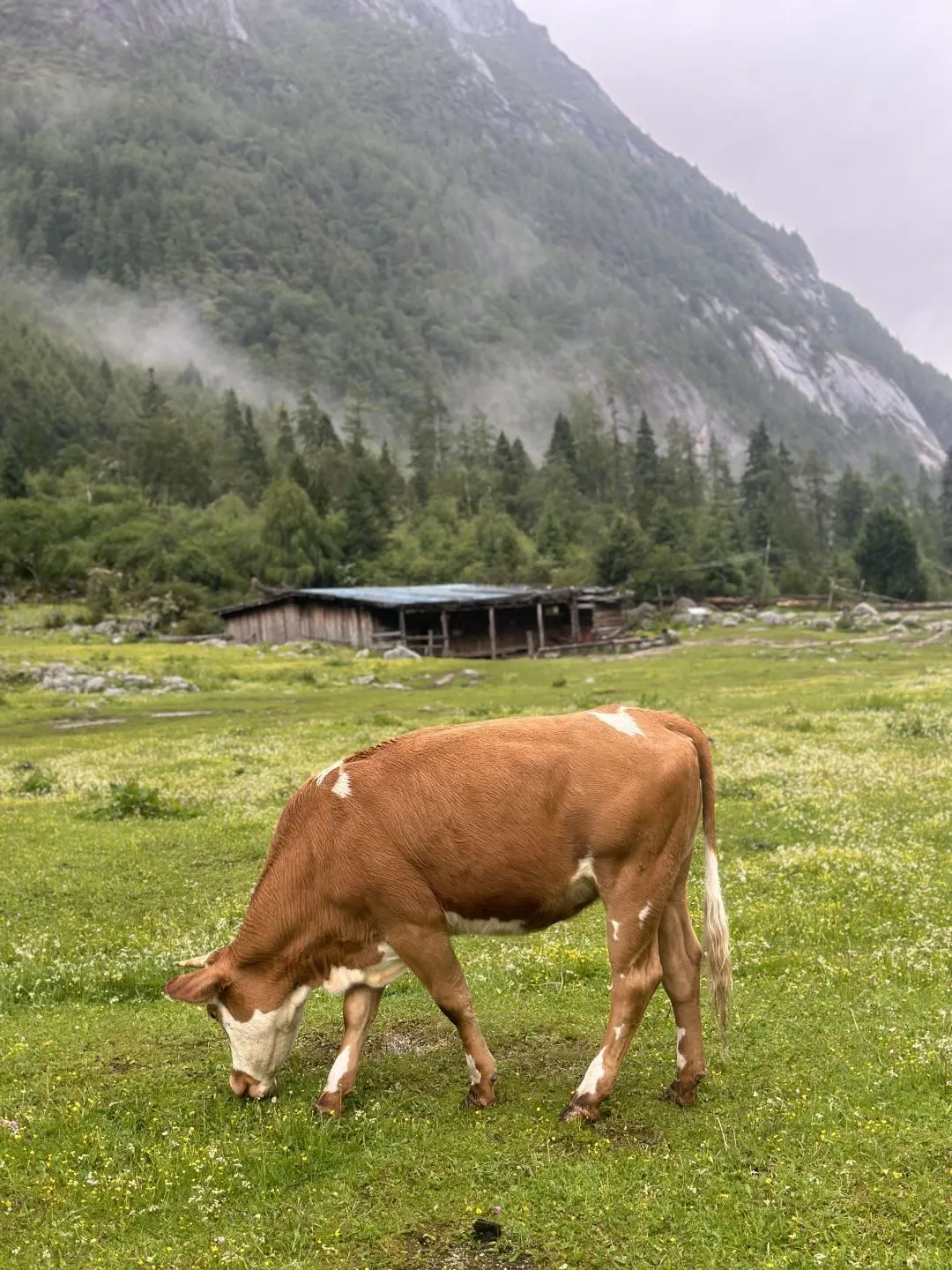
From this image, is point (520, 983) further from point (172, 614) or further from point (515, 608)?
point (172, 614)

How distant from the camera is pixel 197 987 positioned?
24.2 feet

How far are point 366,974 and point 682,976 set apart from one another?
8.09 ft

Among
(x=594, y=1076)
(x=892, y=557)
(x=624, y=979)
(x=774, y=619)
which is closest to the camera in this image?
(x=594, y=1076)

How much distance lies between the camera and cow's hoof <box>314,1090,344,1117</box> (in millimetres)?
7113

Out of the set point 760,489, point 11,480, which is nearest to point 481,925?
point 11,480

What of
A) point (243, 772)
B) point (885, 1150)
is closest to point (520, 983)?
point (885, 1150)

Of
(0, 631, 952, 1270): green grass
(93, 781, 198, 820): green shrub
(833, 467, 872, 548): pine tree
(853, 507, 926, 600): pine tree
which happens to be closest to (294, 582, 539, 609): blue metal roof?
(853, 507, 926, 600): pine tree

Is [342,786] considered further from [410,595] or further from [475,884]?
[410,595]

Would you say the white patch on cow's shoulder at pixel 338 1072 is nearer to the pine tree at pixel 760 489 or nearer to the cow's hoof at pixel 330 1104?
the cow's hoof at pixel 330 1104

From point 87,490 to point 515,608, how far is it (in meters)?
78.9

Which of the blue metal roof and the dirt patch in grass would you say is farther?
the blue metal roof

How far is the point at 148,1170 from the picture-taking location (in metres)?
6.38

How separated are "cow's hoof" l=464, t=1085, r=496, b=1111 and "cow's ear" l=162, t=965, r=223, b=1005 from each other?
6.80 ft

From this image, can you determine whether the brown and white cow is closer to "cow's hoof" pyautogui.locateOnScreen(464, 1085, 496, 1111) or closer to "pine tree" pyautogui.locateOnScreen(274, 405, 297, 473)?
"cow's hoof" pyautogui.locateOnScreen(464, 1085, 496, 1111)
